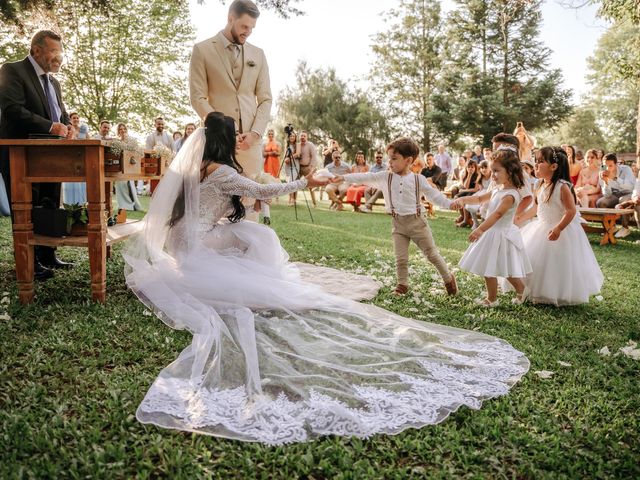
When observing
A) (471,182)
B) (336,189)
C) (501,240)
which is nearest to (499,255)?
(501,240)

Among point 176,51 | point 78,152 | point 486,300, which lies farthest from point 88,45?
point 486,300

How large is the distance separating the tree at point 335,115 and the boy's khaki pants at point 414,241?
2999cm

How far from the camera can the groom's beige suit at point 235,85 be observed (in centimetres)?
483

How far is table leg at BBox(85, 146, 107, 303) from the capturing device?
375 centimetres

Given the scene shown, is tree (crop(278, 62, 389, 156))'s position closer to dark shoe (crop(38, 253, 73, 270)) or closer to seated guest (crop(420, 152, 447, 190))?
seated guest (crop(420, 152, 447, 190))

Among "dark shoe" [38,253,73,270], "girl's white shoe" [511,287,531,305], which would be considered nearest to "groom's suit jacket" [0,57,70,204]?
"dark shoe" [38,253,73,270]

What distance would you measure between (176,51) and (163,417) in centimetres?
2871

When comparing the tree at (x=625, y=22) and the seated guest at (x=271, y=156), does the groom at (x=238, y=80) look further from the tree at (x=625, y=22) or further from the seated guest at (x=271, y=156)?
the seated guest at (x=271, y=156)

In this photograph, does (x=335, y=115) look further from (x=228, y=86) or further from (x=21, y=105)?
(x=21, y=105)

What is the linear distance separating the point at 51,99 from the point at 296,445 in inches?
175

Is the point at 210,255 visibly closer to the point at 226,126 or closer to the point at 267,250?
the point at 267,250

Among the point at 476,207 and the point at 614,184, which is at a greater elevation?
the point at 614,184

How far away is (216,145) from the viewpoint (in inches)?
159

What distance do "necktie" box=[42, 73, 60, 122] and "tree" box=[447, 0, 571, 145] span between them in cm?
2536
